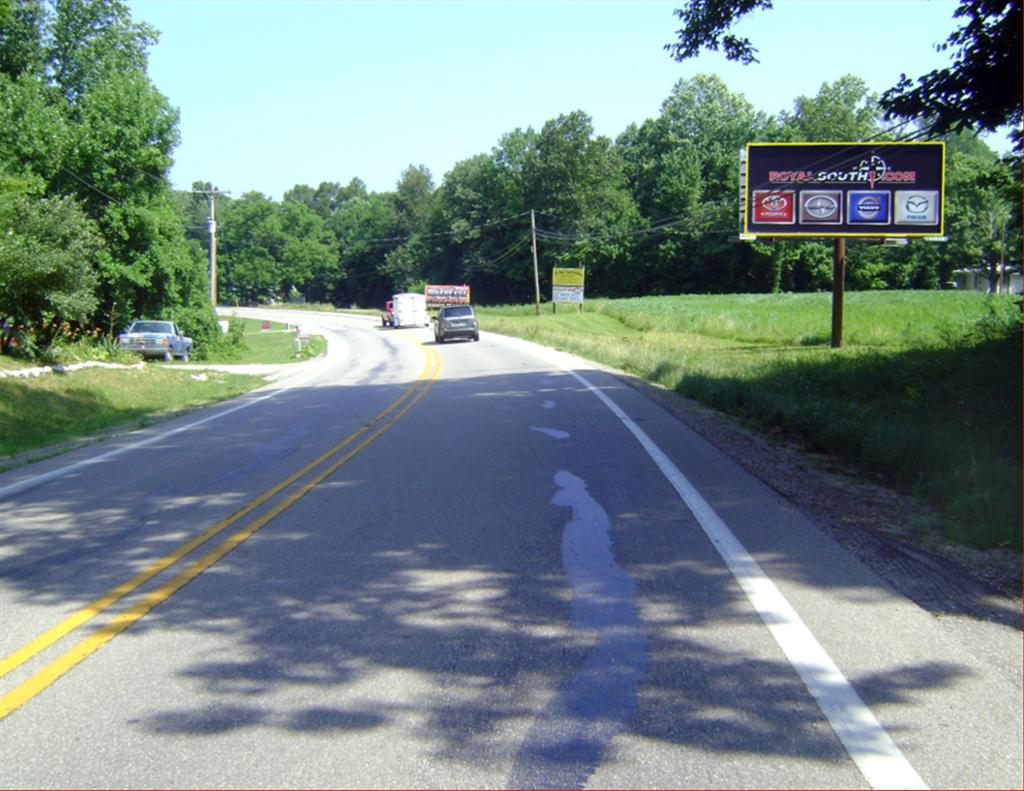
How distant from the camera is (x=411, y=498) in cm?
952

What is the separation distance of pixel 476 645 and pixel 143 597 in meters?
2.46

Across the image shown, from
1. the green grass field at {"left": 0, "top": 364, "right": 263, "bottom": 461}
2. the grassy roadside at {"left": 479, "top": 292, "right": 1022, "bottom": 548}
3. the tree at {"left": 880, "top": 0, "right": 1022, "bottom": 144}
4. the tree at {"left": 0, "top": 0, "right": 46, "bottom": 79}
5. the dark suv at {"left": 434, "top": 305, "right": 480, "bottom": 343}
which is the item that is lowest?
the green grass field at {"left": 0, "top": 364, "right": 263, "bottom": 461}

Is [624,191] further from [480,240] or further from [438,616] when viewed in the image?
[438,616]

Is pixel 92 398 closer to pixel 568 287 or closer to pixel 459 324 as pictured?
pixel 459 324

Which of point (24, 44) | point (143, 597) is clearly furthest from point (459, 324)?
point (143, 597)

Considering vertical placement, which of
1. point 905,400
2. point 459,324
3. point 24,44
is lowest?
point 905,400

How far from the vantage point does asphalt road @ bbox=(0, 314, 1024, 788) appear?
4.06 meters

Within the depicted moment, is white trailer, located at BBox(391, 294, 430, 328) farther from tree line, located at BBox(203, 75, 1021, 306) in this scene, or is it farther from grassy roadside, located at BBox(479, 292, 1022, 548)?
tree line, located at BBox(203, 75, 1021, 306)

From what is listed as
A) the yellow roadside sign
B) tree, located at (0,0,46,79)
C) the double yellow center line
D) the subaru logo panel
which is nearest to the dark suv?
the subaru logo panel

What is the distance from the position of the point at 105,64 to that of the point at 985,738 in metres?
50.6

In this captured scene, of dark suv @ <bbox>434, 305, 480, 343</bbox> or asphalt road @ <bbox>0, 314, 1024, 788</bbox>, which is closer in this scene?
asphalt road @ <bbox>0, 314, 1024, 788</bbox>

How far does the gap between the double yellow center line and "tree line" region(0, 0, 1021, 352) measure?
487 inches

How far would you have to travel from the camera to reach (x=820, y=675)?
4.82m

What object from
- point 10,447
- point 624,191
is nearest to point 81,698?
point 10,447
